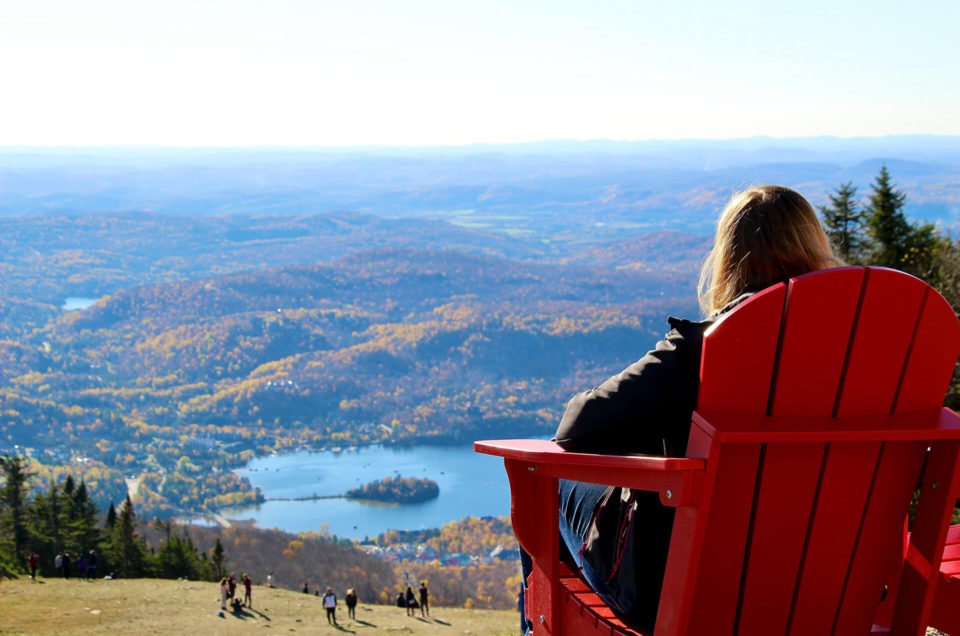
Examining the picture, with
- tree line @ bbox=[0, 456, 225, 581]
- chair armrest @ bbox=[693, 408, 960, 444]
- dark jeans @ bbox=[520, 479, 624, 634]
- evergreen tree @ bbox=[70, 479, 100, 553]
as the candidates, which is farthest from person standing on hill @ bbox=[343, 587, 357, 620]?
evergreen tree @ bbox=[70, 479, 100, 553]

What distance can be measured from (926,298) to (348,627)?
14.6 metres

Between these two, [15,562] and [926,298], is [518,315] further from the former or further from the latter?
[926,298]

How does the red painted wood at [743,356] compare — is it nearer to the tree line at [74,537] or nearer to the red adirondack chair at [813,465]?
the red adirondack chair at [813,465]

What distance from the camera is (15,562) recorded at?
22688 mm

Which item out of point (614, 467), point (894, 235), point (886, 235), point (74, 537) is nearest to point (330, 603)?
point (886, 235)

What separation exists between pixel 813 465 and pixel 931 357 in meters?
0.30

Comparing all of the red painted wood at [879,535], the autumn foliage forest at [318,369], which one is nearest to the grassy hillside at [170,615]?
the red painted wood at [879,535]

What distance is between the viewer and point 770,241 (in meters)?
1.71

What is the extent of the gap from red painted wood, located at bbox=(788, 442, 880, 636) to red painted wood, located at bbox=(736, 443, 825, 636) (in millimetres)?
23

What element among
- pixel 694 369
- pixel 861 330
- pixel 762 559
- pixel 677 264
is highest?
pixel 861 330

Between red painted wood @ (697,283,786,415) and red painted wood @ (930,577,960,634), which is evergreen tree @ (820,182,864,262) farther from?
red painted wood @ (697,283,786,415)

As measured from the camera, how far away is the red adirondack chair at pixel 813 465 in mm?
1400

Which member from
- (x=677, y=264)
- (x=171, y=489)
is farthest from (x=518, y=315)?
(x=171, y=489)

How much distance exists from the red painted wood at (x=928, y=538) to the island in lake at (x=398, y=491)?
2960 inches
